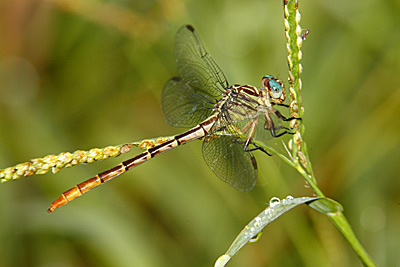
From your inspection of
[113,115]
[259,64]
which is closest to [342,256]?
[259,64]

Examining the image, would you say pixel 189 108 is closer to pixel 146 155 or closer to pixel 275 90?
pixel 146 155

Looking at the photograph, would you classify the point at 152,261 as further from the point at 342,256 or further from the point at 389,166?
the point at 389,166

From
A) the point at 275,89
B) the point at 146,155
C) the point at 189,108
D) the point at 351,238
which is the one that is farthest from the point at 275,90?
the point at 351,238

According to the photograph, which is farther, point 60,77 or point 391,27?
Answer: point 60,77

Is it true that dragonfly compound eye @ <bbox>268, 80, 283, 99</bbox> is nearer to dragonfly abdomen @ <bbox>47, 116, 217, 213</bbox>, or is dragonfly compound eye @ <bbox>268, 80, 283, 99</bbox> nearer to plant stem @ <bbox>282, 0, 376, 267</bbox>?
dragonfly abdomen @ <bbox>47, 116, 217, 213</bbox>

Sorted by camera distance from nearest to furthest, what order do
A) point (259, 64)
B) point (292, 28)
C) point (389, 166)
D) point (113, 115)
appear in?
point (292, 28), point (389, 166), point (259, 64), point (113, 115)

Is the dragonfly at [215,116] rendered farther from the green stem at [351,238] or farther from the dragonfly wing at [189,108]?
the green stem at [351,238]

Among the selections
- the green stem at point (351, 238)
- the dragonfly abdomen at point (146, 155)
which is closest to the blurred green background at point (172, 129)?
the dragonfly abdomen at point (146, 155)
